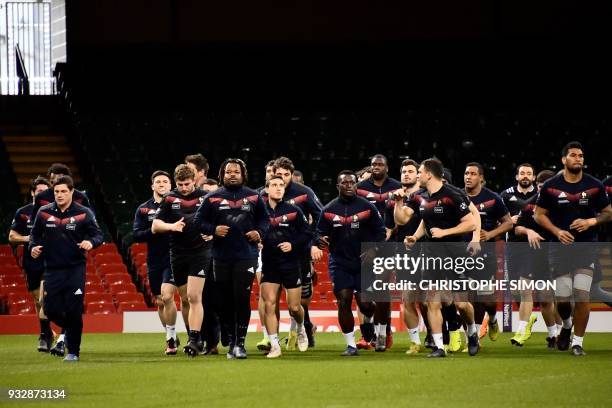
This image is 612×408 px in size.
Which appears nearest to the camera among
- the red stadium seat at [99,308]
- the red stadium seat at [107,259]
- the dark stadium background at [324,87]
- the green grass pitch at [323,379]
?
the green grass pitch at [323,379]

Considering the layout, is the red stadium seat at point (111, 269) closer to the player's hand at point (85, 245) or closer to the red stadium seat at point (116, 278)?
the red stadium seat at point (116, 278)

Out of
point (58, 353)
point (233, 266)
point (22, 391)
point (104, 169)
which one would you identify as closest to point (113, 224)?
point (104, 169)

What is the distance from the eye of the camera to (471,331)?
14.2m

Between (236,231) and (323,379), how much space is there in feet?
9.94

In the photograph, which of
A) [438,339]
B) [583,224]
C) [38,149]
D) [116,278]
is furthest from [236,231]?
[38,149]

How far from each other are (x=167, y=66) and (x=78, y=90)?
7.50 feet

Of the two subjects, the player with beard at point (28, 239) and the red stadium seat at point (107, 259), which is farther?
the red stadium seat at point (107, 259)

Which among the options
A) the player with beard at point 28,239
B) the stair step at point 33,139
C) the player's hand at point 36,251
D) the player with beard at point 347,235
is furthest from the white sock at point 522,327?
the stair step at point 33,139

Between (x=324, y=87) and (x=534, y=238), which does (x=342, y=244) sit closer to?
(x=534, y=238)

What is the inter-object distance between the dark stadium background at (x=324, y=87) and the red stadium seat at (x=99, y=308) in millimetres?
5745

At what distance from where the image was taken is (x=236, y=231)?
13.7m

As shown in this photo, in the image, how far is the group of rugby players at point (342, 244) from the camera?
1366cm

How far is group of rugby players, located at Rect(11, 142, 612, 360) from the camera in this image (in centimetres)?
1366

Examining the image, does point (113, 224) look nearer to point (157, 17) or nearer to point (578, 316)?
point (157, 17)
